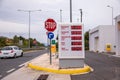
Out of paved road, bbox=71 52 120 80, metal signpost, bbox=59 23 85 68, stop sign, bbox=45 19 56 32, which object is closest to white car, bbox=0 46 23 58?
paved road, bbox=71 52 120 80

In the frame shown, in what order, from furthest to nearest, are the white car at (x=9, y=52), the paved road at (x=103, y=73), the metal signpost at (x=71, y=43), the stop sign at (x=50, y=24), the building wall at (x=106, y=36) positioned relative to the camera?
the building wall at (x=106, y=36)
the white car at (x=9, y=52)
the stop sign at (x=50, y=24)
the metal signpost at (x=71, y=43)
the paved road at (x=103, y=73)

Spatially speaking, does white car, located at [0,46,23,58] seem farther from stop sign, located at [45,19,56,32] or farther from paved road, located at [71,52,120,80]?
stop sign, located at [45,19,56,32]

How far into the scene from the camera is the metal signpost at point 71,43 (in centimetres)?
1886

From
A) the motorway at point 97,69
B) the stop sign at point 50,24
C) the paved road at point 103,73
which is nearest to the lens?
the paved road at point 103,73

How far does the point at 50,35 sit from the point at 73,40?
2.99 meters

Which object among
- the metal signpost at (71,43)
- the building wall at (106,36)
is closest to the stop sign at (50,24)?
the metal signpost at (71,43)

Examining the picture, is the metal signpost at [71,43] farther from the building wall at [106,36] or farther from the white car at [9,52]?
the building wall at [106,36]

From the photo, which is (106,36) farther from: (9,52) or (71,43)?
(71,43)

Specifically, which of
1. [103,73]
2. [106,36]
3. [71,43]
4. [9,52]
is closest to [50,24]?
[71,43]

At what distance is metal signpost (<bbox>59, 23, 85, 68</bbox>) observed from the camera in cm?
1886

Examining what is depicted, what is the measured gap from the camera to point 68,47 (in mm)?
19047

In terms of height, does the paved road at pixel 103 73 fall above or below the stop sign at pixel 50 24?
below

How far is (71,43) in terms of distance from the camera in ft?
62.6

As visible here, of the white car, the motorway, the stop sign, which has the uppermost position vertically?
the stop sign
